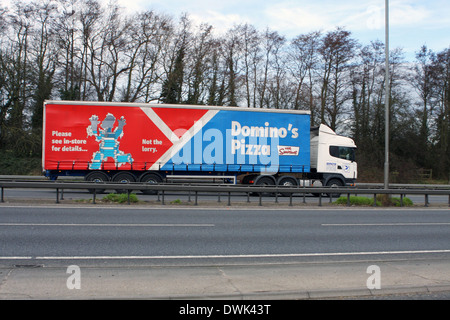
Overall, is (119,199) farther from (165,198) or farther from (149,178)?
(149,178)

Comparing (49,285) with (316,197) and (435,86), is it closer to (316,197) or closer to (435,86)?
(316,197)

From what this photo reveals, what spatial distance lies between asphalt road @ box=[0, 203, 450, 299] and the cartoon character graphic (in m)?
6.43

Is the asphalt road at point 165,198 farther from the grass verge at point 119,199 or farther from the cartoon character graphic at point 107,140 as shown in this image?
the cartoon character graphic at point 107,140

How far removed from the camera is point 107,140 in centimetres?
2077

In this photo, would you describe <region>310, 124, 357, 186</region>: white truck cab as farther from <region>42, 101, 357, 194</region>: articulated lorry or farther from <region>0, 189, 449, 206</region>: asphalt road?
<region>0, 189, 449, 206</region>: asphalt road

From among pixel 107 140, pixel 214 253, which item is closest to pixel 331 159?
pixel 107 140

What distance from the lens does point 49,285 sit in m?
5.71

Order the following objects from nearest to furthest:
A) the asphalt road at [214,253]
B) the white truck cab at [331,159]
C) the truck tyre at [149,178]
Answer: the asphalt road at [214,253] < the truck tyre at [149,178] < the white truck cab at [331,159]

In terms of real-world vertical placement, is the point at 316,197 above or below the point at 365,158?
below

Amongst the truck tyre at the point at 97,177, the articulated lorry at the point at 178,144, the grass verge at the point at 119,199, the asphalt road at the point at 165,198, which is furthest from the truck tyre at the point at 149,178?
the grass verge at the point at 119,199

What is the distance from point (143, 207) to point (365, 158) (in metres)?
32.1

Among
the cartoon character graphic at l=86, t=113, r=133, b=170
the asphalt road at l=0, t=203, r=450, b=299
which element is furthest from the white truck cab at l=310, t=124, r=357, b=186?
the cartoon character graphic at l=86, t=113, r=133, b=170

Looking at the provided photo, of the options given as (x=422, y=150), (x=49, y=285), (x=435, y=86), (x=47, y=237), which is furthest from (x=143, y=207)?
(x=435, y=86)

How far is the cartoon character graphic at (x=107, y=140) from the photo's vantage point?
20656mm
